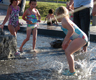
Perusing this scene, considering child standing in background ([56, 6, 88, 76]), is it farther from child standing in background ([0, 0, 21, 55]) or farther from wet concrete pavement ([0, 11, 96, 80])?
child standing in background ([0, 0, 21, 55])

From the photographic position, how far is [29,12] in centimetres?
548

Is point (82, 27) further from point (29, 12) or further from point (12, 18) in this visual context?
point (12, 18)

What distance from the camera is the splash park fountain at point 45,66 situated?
3611 mm

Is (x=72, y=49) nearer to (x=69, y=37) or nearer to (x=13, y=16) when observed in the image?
(x=69, y=37)

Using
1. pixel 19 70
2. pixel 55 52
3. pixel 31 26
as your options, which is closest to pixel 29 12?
pixel 31 26

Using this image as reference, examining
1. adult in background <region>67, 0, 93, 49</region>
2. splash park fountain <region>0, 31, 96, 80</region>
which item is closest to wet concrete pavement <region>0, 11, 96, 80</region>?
splash park fountain <region>0, 31, 96, 80</region>

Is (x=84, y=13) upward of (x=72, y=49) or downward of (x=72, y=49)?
upward

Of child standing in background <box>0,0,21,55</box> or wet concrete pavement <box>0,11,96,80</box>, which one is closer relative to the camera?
wet concrete pavement <box>0,11,96,80</box>

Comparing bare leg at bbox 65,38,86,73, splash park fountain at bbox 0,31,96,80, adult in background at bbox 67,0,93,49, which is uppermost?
adult in background at bbox 67,0,93,49

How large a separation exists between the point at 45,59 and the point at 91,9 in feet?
6.10

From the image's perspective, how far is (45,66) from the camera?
4234 millimetres

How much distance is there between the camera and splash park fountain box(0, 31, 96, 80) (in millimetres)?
3611

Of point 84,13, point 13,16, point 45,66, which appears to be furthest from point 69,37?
point 13,16

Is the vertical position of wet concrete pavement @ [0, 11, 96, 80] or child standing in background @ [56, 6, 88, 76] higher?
child standing in background @ [56, 6, 88, 76]
